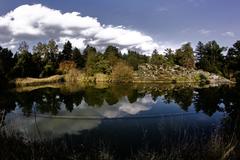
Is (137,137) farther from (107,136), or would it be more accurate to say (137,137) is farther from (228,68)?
(228,68)

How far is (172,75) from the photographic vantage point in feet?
132

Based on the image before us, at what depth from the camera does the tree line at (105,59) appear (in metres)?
36.6

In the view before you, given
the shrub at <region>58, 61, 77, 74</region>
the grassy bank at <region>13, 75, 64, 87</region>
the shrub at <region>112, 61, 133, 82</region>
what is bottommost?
the grassy bank at <region>13, 75, 64, 87</region>

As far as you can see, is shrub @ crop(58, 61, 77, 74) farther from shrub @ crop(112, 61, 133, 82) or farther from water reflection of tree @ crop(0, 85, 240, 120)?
water reflection of tree @ crop(0, 85, 240, 120)

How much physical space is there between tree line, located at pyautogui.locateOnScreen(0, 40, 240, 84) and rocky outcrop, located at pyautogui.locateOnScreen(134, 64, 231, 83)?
1654 millimetres

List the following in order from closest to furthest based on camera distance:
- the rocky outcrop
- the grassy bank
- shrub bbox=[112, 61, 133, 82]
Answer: the grassy bank
shrub bbox=[112, 61, 133, 82]
the rocky outcrop

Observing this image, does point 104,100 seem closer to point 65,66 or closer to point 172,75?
point 172,75

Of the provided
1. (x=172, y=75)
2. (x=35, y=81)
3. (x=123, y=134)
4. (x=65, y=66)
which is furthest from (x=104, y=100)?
(x=65, y=66)

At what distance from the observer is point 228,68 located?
4284cm

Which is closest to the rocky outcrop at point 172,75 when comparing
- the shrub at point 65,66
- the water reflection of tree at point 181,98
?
the shrub at point 65,66

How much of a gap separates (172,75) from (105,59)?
416 inches

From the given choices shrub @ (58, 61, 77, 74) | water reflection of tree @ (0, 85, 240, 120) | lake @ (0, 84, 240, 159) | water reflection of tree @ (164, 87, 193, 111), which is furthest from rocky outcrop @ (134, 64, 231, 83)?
lake @ (0, 84, 240, 159)

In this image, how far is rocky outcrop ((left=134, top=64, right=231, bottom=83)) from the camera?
3878 cm

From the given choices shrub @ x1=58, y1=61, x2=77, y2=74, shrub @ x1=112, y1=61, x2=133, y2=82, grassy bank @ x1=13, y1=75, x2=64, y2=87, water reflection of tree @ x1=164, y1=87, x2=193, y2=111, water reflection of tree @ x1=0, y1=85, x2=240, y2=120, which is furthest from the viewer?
shrub @ x1=58, y1=61, x2=77, y2=74
